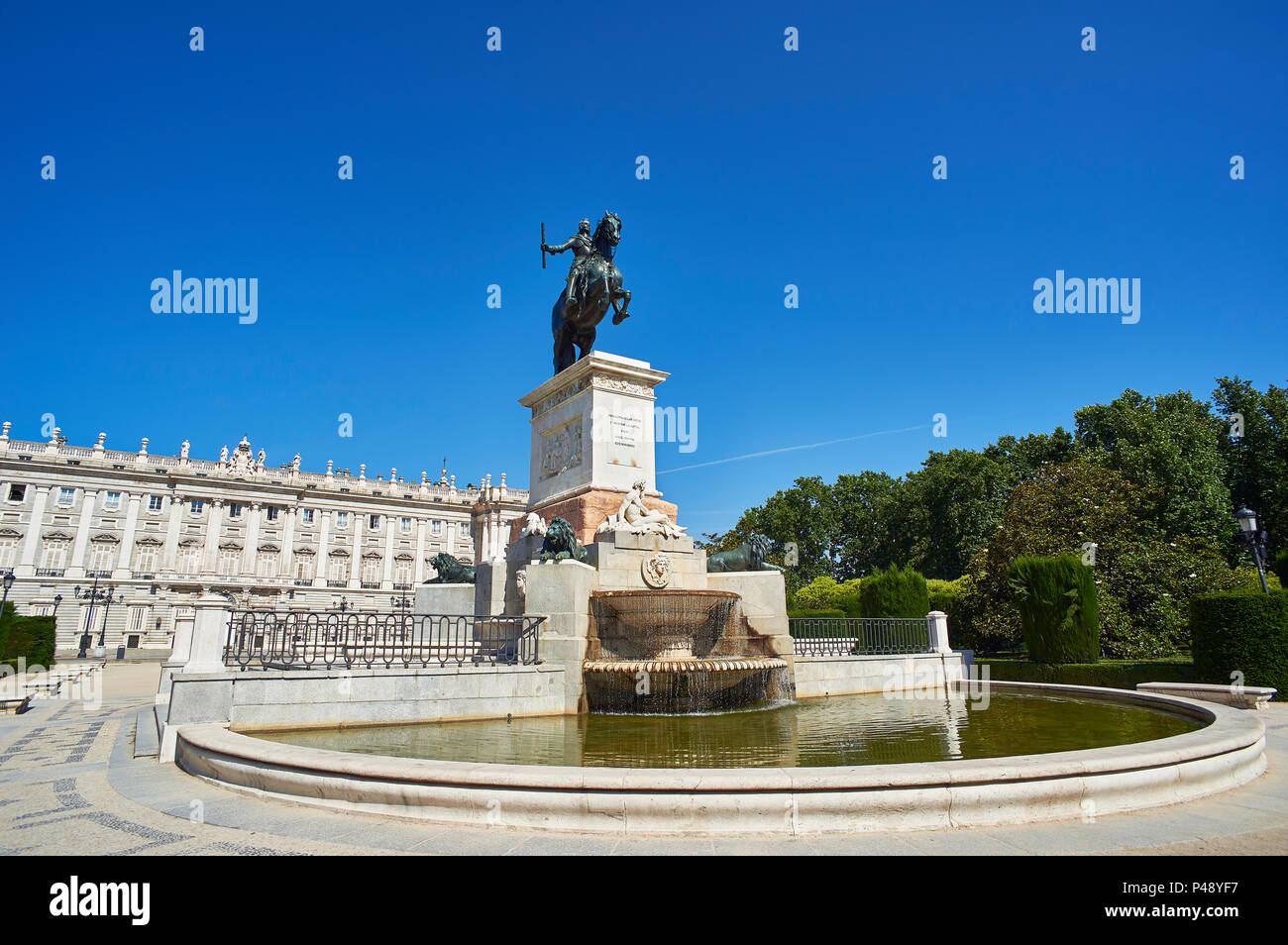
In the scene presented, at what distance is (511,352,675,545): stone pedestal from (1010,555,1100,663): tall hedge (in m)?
12.1

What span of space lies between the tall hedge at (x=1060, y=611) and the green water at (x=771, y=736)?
7.96 m

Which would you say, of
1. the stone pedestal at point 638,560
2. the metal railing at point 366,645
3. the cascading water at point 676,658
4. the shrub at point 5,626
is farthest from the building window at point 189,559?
the cascading water at point 676,658

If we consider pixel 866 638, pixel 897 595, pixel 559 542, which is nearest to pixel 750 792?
pixel 559 542

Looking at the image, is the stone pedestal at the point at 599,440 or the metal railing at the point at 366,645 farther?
the stone pedestal at the point at 599,440

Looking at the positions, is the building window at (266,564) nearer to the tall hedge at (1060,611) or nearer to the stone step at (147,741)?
the stone step at (147,741)

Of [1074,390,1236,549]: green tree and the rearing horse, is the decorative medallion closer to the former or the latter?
the rearing horse

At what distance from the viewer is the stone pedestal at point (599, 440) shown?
16.0 meters

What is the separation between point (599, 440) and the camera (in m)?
16.3

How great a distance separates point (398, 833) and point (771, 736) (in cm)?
559

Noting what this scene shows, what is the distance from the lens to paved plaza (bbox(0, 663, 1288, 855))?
492 centimetres

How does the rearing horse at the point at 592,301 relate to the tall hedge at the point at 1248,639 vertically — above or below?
above
